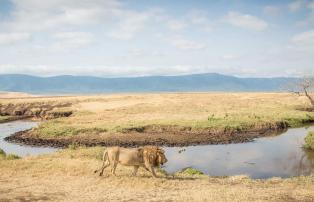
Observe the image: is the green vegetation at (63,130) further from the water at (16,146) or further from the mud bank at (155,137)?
the water at (16,146)

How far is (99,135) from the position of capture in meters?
48.9

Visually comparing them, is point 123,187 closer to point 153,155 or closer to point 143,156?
point 143,156

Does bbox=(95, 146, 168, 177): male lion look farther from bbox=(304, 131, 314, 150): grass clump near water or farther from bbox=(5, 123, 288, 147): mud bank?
bbox=(304, 131, 314, 150): grass clump near water

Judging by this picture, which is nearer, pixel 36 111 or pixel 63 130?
pixel 63 130

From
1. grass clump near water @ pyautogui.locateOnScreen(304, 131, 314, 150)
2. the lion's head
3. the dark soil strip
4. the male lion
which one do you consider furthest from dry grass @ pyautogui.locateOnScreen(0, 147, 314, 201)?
the dark soil strip

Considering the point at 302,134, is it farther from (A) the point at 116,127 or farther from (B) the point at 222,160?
(A) the point at 116,127

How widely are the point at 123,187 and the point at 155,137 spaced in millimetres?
28469

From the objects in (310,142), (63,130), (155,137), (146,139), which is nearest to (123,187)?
(310,142)

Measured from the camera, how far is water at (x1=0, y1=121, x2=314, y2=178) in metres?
31.0

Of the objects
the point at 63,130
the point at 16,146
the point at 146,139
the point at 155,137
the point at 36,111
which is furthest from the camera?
the point at 36,111

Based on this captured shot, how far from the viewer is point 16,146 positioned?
45.9m

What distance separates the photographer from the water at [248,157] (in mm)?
30961

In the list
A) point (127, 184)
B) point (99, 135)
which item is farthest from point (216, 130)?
point (127, 184)

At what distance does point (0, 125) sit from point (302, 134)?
44803mm
